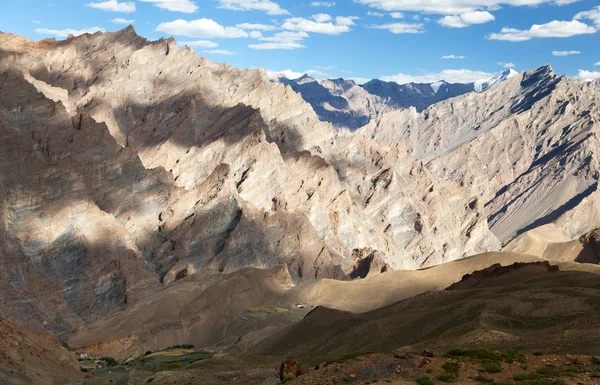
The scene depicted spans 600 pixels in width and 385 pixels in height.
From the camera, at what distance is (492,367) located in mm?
36844

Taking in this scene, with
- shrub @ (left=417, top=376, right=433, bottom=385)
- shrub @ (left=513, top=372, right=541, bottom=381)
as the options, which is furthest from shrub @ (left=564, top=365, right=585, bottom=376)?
shrub @ (left=417, top=376, right=433, bottom=385)

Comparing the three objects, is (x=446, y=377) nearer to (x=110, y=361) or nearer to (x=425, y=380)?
(x=425, y=380)

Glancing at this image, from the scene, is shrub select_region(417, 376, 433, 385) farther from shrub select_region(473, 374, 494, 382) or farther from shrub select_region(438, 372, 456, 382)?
shrub select_region(473, 374, 494, 382)

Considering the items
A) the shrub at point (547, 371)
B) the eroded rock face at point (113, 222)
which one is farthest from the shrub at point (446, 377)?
the eroded rock face at point (113, 222)

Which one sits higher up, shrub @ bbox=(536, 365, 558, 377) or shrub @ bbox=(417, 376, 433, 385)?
shrub @ bbox=(417, 376, 433, 385)

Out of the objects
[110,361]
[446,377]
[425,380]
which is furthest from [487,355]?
[110,361]

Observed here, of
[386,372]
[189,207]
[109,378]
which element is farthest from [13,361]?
[189,207]

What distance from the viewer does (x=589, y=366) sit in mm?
38031

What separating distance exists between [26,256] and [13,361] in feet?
220

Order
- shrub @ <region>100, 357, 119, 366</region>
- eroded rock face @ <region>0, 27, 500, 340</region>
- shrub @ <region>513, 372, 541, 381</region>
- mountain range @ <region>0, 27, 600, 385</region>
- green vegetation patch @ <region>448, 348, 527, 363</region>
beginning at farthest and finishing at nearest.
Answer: eroded rock face @ <region>0, 27, 500, 340</region> < shrub @ <region>100, 357, 119, 366</region> < mountain range @ <region>0, 27, 600, 385</region> < green vegetation patch @ <region>448, 348, 527, 363</region> < shrub @ <region>513, 372, 541, 381</region>

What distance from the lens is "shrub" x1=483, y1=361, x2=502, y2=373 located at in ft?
121

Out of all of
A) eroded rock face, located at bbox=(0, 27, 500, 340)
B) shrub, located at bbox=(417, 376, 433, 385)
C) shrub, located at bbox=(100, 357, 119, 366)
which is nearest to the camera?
shrub, located at bbox=(417, 376, 433, 385)

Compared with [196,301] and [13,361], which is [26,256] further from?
[13,361]

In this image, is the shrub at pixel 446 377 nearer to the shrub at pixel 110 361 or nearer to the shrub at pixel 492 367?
the shrub at pixel 492 367
